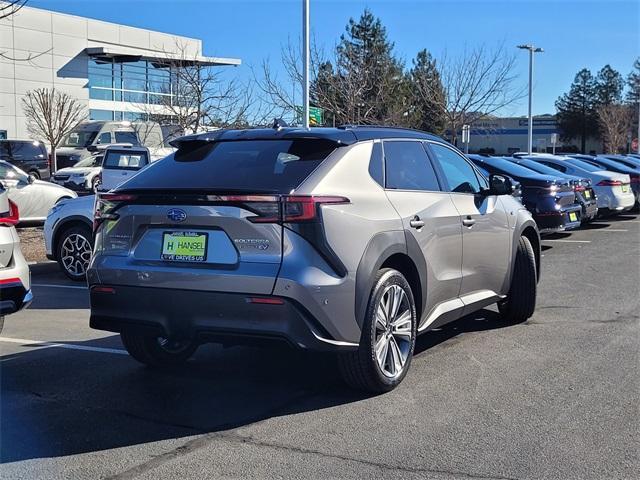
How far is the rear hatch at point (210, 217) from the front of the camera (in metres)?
4.37

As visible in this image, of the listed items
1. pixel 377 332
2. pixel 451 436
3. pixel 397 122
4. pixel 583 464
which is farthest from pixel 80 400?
pixel 397 122

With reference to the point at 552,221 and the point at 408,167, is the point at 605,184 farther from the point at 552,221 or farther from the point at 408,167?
the point at 408,167

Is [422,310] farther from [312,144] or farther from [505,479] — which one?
[505,479]

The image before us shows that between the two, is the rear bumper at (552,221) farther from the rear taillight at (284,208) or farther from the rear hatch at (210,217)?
the rear taillight at (284,208)

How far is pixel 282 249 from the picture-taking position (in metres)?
4.34

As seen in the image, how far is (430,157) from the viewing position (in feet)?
19.6

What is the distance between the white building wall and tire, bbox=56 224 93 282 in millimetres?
34305

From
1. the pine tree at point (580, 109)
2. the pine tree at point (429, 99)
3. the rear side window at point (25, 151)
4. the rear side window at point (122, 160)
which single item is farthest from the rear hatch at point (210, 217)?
the pine tree at point (580, 109)

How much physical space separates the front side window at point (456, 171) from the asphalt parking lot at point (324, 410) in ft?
4.44

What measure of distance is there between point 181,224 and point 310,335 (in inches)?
41.7

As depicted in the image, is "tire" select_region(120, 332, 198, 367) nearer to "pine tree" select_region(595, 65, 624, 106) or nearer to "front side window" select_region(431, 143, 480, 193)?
"front side window" select_region(431, 143, 480, 193)

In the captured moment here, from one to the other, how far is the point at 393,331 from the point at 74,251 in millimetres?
6159

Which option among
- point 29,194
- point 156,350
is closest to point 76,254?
point 156,350

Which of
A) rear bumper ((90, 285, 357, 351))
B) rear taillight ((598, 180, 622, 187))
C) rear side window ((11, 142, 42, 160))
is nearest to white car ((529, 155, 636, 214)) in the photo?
rear taillight ((598, 180, 622, 187))
